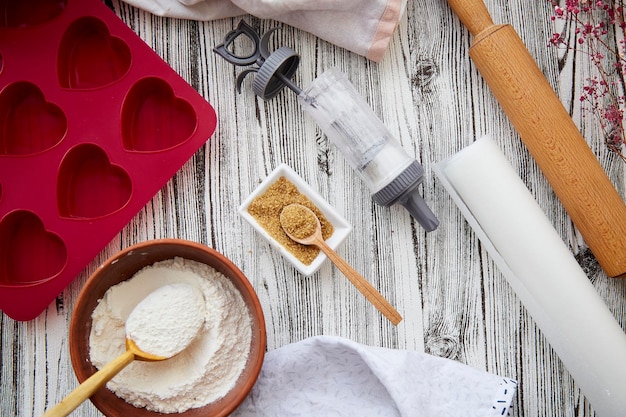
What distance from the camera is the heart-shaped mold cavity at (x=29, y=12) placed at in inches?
44.8

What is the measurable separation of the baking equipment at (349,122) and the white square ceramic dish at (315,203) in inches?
3.5

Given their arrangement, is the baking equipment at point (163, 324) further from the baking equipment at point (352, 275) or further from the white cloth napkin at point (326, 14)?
the white cloth napkin at point (326, 14)

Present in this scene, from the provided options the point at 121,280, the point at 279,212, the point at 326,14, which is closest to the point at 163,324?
the point at 121,280

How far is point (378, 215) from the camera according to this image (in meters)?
1.15

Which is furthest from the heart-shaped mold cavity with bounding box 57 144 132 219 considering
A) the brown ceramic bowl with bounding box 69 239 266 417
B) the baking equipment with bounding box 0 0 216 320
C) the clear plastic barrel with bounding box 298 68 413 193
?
the clear plastic barrel with bounding box 298 68 413 193

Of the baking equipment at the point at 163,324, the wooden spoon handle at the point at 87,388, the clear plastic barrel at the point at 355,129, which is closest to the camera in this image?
the wooden spoon handle at the point at 87,388

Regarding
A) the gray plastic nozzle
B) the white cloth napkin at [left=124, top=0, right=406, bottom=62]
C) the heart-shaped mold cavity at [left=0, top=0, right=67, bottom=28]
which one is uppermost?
the white cloth napkin at [left=124, top=0, right=406, bottom=62]

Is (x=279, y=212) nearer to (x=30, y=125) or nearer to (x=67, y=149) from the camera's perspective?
(x=67, y=149)

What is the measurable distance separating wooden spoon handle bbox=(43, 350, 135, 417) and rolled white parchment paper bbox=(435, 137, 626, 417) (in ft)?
2.23

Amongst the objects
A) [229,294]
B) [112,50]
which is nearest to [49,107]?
[112,50]

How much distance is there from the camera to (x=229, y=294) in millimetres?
1064

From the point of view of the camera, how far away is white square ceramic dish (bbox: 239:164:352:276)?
1065mm

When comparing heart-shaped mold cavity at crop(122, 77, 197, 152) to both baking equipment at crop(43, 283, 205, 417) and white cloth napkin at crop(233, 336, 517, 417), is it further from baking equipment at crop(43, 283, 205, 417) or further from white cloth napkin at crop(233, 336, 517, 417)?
white cloth napkin at crop(233, 336, 517, 417)

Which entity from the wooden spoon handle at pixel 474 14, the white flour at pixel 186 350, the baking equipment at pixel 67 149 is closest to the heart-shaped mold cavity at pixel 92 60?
the baking equipment at pixel 67 149
